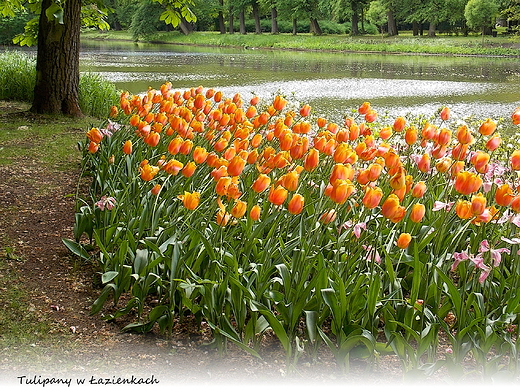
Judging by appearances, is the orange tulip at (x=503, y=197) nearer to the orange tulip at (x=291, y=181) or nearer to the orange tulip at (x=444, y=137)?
the orange tulip at (x=444, y=137)

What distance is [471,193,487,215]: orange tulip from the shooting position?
7.73ft

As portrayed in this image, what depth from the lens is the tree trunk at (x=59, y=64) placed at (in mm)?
7957

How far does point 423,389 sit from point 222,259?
3.26ft

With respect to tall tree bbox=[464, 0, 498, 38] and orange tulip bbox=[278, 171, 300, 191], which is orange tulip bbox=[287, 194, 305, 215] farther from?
tall tree bbox=[464, 0, 498, 38]

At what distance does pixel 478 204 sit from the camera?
2.38 metres

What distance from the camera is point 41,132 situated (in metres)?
7.38

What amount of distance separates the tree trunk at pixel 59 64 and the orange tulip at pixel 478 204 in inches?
268

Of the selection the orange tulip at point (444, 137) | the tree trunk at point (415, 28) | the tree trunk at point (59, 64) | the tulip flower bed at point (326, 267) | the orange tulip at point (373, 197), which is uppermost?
the tree trunk at point (415, 28)

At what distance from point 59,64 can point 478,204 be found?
6.95 meters

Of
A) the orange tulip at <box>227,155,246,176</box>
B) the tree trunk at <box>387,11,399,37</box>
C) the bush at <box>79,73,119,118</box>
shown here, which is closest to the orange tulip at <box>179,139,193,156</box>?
the orange tulip at <box>227,155,246,176</box>

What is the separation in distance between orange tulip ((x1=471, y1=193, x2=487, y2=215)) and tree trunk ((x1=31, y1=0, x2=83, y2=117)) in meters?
6.80

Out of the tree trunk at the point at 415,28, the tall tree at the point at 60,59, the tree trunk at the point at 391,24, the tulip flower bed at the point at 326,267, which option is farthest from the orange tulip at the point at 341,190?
the tree trunk at the point at 415,28

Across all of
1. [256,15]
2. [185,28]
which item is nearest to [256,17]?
[256,15]

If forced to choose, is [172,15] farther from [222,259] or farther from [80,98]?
[222,259]
